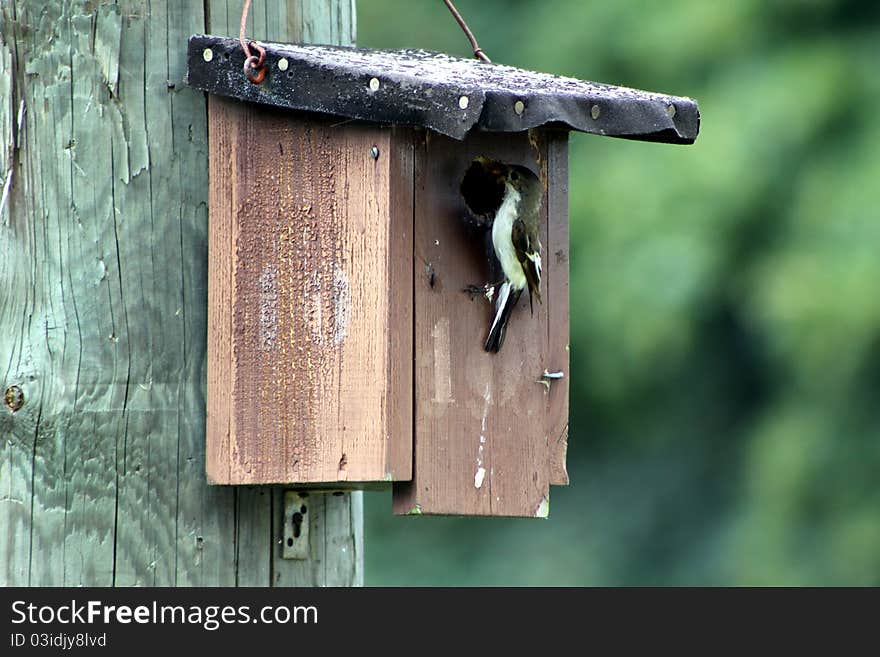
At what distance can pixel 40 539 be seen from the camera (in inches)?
149

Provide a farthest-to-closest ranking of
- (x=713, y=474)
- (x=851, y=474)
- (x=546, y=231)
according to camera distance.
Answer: (x=713, y=474) → (x=851, y=474) → (x=546, y=231)

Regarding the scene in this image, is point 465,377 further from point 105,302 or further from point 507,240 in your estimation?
point 105,302

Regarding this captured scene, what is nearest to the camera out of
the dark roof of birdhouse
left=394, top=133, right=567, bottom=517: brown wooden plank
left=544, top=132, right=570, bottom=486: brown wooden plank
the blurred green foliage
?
the dark roof of birdhouse

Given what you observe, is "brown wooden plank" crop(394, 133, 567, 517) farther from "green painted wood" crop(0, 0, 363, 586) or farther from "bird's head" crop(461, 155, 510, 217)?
"green painted wood" crop(0, 0, 363, 586)

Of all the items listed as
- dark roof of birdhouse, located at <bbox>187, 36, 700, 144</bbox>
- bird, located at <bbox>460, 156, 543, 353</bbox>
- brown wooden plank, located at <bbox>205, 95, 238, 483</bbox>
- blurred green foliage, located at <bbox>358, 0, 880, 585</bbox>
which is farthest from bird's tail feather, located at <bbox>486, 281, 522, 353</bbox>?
blurred green foliage, located at <bbox>358, 0, 880, 585</bbox>

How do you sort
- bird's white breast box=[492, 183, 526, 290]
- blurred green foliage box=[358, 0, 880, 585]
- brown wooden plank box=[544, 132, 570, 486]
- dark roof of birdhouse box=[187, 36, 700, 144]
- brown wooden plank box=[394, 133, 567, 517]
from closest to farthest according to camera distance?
dark roof of birdhouse box=[187, 36, 700, 144]
brown wooden plank box=[394, 133, 567, 517]
bird's white breast box=[492, 183, 526, 290]
brown wooden plank box=[544, 132, 570, 486]
blurred green foliage box=[358, 0, 880, 585]

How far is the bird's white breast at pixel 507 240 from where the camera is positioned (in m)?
4.06

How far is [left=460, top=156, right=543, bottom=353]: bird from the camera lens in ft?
13.4

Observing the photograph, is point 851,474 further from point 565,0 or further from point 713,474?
point 565,0

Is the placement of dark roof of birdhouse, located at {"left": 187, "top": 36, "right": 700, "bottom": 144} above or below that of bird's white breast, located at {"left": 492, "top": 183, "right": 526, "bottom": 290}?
above

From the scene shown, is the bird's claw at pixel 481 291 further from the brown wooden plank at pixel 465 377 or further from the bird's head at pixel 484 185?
the bird's head at pixel 484 185

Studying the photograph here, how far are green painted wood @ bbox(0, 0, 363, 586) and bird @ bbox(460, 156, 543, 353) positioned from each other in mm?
712

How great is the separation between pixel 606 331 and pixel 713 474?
246cm

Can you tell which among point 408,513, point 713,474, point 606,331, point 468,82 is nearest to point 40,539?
point 408,513
